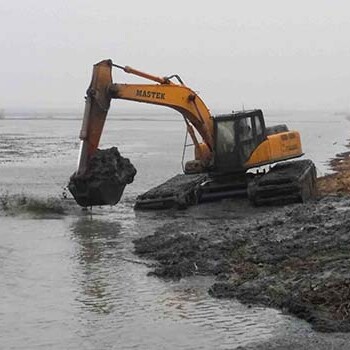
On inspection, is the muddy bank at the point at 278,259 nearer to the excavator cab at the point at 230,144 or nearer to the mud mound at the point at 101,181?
the mud mound at the point at 101,181

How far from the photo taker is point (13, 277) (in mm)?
11961

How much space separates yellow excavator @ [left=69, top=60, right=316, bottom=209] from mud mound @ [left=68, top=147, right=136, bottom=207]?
3cm

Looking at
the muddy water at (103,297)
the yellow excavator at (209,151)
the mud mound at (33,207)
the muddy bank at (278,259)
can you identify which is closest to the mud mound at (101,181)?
the yellow excavator at (209,151)

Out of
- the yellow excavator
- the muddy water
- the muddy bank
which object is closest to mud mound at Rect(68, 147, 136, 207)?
the yellow excavator

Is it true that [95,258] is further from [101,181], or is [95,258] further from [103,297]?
[101,181]

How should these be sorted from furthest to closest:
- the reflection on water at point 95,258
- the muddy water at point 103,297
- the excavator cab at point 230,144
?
the excavator cab at point 230,144
the reflection on water at point 95,258
the muddy water at point 103,297

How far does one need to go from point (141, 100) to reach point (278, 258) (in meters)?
7.88

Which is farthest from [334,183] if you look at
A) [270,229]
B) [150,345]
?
[150,345]

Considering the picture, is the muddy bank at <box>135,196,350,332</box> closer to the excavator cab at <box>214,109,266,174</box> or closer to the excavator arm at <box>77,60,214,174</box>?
the excavator arm at <box>77,60,214,174</box>

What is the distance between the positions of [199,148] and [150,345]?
12.7 m

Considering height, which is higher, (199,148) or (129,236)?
(199,148)

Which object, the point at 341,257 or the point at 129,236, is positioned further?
the point at 129,236

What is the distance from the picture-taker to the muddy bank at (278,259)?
31.5 feet

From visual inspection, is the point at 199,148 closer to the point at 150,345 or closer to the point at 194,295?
the point at 194,295
